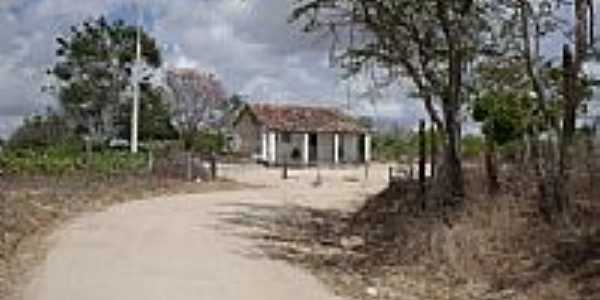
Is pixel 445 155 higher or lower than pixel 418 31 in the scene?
lower

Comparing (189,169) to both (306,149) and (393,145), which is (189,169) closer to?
(306,149)

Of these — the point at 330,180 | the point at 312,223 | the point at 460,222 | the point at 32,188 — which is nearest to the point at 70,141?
the point at 330,180

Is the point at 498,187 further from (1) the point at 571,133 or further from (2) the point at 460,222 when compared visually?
(1) the point at 571,133

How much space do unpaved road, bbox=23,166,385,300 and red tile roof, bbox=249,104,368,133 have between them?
49.6 m

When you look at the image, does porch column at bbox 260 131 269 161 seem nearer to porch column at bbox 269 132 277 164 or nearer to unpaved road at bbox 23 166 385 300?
porch column at bbox 269 132 277 164

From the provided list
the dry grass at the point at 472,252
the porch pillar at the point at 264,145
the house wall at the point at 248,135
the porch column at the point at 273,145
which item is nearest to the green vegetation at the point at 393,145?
the porch column at the point at 273,145

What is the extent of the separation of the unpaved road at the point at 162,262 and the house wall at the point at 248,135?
5064 cm

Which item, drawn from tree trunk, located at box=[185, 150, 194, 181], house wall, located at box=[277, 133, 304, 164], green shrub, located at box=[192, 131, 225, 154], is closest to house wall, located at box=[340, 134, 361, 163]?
house wall, located at box=[277, 133, 304, 164]

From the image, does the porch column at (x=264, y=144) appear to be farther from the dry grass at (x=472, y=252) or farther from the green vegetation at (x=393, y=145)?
the dry grass at (x=472, y=252)

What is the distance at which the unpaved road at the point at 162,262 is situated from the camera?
52.3 feet

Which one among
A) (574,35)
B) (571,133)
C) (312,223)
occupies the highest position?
(574,35)

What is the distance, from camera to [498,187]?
76.0 feet

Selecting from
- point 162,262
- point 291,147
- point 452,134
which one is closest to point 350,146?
point 291,147

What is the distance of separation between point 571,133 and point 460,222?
9.11ft
